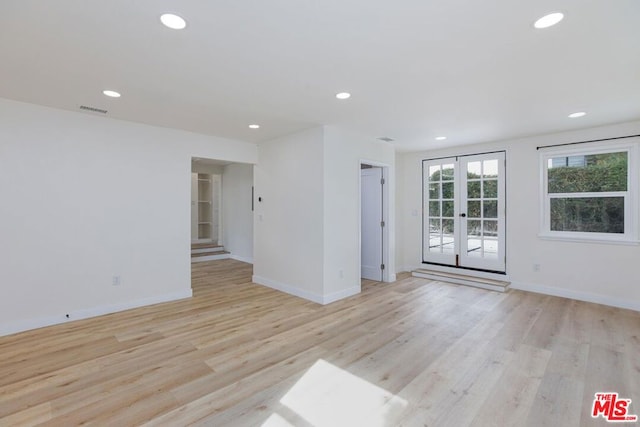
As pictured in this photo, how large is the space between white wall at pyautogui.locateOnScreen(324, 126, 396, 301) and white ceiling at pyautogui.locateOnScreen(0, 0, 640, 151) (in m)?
0.78

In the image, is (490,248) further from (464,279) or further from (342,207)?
(342,207)

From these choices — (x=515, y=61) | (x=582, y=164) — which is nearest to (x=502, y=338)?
(x=515, y=61)

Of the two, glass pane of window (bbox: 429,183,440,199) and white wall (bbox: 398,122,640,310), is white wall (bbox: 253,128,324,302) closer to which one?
glass pane of window (bbox: 429,183,440,199)

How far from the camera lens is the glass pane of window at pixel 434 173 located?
5980 millimetres

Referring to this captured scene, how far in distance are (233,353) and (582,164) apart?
211 inches

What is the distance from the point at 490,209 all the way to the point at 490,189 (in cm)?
35

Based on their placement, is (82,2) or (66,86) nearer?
(82,2)

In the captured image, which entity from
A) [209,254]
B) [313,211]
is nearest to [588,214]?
[313,211]

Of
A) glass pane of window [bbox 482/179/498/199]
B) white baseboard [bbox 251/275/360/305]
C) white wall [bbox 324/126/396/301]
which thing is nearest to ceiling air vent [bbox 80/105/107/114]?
→ white wall [bbox 324/126/396/301]

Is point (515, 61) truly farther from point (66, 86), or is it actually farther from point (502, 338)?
point (66, 86)

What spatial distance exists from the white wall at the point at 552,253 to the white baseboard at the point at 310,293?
2.82m

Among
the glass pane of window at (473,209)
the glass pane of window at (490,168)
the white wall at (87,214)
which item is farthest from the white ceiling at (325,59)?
the glass pane of window at (473,209)

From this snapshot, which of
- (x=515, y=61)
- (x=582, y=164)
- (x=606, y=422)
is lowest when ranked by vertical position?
(x=606, y=422)

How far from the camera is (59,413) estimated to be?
1968 mm
